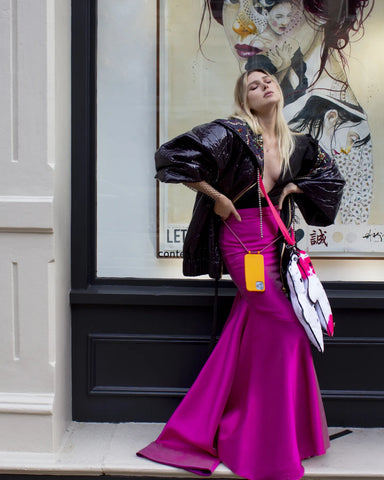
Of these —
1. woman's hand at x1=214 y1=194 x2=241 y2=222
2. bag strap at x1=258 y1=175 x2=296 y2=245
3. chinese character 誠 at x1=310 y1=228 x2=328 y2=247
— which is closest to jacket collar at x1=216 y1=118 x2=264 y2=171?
bag strap at x1=258 y1=175 x2=296 y2=245

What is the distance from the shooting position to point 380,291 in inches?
143

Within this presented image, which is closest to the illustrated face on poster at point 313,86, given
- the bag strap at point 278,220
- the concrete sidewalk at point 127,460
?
the bag strap at point 278,220

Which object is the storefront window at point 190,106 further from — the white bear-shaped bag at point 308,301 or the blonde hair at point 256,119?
the white bear-shaped bag at point 308,301

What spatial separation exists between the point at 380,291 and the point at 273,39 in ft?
6.32

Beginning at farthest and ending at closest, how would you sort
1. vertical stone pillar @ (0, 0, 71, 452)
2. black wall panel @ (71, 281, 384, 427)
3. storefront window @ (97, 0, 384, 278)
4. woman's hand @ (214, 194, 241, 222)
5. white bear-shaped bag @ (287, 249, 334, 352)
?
storefront window @ (97, 0, 384, 278), black wall panel @ (71, 281, 384, 427), vertical stone pillar @ (0, 0, 71, 452), woman's hand @ (214, 194, 241, 222), white bear-shaped bag @ (287, 249, 334, 352)

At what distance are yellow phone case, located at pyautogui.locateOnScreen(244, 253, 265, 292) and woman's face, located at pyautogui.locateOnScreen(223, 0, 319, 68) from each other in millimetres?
1718

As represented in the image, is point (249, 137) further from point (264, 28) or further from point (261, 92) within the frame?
point (264, 28)

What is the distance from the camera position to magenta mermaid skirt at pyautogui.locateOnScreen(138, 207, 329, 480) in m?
2.86

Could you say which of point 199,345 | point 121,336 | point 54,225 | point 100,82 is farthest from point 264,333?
point 100,82

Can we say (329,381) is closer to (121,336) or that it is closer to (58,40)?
(121,336)

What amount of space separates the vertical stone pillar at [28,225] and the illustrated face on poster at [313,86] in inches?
49.0

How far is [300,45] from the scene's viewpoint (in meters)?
3.87

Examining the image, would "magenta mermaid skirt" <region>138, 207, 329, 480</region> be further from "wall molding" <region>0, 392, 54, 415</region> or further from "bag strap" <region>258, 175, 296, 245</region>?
"wall molding" <region>0, 392, 54, 415</region>

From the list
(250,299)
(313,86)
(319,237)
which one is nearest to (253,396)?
(250,299)
